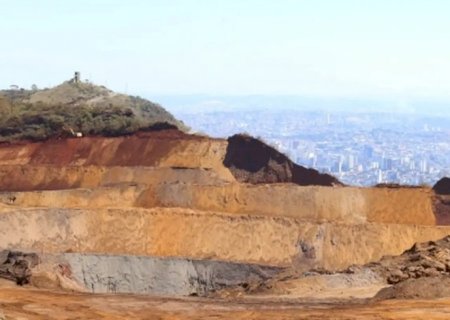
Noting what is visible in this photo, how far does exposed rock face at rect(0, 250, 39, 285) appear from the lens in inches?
804

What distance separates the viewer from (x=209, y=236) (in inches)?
1278

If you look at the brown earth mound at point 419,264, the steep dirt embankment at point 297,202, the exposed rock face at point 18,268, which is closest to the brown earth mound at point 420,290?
the brown earth mound at point 419,264

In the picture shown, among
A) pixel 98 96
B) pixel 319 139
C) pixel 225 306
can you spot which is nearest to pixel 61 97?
pixel 98 96

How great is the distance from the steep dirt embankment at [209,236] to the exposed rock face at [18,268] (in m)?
8.30

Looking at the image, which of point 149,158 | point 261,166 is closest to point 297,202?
point 261,166

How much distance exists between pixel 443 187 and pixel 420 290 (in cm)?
2302

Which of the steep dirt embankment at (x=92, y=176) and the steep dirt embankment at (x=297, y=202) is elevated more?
the steep dirt embankment at (x=92, y=176)

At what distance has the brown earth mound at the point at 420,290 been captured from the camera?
17967 millimetres

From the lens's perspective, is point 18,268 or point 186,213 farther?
point 186,213

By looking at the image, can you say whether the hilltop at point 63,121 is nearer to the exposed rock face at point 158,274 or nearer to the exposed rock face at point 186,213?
the exposed rock face at point 186,213

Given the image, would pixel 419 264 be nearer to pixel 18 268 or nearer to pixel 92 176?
pixel 18 268

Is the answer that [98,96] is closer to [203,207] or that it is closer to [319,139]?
[203,207]

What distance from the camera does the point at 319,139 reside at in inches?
5428

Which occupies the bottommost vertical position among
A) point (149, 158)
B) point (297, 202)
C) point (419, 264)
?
point (419, 264)
